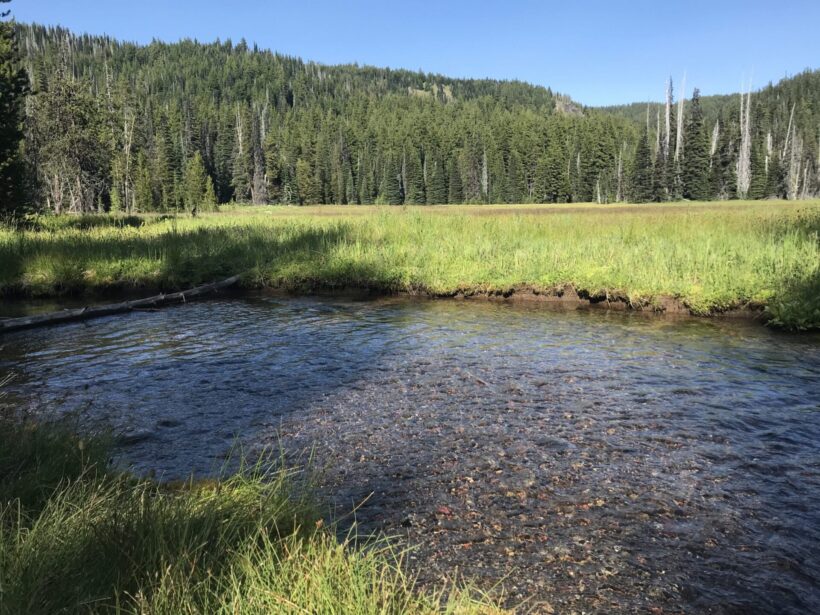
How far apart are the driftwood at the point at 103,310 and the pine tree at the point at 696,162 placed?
69074mm

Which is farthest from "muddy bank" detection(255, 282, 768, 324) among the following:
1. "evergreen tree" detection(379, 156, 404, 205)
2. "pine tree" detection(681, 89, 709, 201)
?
"evergreen tree" detection(379, 156, 404, 205)

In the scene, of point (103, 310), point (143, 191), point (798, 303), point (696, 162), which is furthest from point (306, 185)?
point (798, 303)

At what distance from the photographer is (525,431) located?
6402mm

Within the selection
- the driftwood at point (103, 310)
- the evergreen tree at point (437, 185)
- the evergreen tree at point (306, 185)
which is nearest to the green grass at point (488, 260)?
the driftwood at point (103, 310)

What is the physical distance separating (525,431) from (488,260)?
11185mm

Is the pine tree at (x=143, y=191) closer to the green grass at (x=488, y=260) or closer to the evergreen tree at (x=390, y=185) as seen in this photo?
the evergreen tree at (x=390, y=185)

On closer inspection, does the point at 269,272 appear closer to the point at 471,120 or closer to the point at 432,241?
the point at 432,241

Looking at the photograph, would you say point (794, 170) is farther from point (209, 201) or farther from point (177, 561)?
point (177, 561)

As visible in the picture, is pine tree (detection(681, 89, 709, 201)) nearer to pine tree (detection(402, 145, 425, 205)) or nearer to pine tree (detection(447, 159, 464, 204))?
pine tree (detection(447, 159, 464, 204))

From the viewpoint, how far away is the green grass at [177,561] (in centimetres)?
238

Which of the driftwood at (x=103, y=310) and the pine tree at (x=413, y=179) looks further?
the pine tree at (x=413, y=179)

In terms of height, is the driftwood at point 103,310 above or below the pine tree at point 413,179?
below

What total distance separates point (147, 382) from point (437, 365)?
4.47 m

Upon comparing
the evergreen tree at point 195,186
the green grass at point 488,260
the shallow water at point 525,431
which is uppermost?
the evergreen tree at point 195,186
